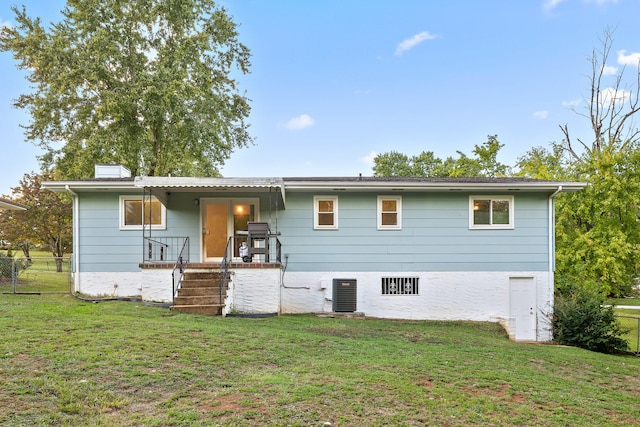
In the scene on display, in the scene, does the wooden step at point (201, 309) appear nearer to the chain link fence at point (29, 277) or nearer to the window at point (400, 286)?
the window at point (400, 286)

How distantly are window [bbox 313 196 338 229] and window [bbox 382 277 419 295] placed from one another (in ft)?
7.30

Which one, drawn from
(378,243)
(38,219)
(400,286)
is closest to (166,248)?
(378,243)

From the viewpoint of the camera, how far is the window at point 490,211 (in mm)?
11406

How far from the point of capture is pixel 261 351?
586cm

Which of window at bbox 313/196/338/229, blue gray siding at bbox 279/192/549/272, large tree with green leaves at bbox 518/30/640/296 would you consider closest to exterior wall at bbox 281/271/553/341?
blue gray siding at bbox 279/192/549/272

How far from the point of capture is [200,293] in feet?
30.8

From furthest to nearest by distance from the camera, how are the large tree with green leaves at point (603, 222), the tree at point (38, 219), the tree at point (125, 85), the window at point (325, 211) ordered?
the tree at point (38, 219) < the tree at point (125, 85) < the large tree with green leaves at point (603, 222) < the window at point (325, 211)

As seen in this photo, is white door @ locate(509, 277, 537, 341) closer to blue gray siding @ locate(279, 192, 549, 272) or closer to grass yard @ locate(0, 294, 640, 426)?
blue gray siding @ locate(279, 192, 549, 272)

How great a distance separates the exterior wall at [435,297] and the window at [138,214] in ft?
13.1

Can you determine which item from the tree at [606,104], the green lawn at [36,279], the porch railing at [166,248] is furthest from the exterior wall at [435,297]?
the tree at [606,104]

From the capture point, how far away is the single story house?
11156 millimetres

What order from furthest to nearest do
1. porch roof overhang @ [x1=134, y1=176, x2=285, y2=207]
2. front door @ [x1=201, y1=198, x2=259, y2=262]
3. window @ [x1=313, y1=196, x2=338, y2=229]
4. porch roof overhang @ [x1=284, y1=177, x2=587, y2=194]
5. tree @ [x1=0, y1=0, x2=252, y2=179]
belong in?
1. tree @ [x1=0, y1=0, x2=252, y2=179]
2. front door @ [x1=201, y1=198, x2=259, y2=262]
3. window @ [x1=313, y1=196, x2=338, y2=229]
4. porch roof overhang @ [x1=284, y1=177, x2=587, y2=194]
5. porch roof overhang @ [x1=134, y1=176, x2=285, y2=207]

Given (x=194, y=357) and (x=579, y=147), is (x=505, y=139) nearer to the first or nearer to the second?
(x=579, y=147)

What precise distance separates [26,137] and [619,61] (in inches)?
1347
